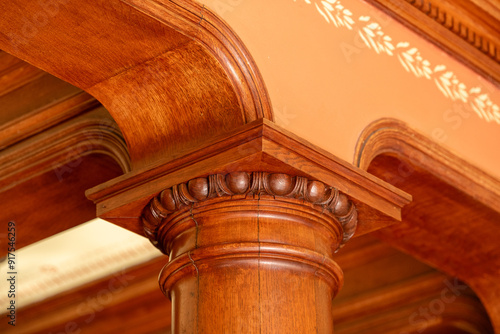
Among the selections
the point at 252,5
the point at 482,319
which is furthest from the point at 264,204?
the point at 482,319

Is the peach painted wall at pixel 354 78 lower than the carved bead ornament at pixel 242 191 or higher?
higher

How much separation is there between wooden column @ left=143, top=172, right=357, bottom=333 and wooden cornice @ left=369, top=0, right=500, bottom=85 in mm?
1377

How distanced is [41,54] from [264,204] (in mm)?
933

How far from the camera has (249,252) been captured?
2.51 meters

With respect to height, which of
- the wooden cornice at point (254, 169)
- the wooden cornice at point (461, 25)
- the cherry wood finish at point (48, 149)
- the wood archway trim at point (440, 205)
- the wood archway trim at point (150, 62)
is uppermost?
the wooden cornice at point (461, 25)

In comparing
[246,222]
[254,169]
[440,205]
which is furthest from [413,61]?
[246,222]

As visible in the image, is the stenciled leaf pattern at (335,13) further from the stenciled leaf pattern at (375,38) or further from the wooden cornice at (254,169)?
the wooden cornice at (254,169)

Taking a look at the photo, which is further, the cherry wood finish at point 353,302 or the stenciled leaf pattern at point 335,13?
the cherry wood finish at point 353,302

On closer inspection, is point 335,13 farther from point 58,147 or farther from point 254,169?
point 58,147

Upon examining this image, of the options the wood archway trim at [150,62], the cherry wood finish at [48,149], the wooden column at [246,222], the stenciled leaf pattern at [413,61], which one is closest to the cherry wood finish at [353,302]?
the stenciled leaf pattern at [413,61]

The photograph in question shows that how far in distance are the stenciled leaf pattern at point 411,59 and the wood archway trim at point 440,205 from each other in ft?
1.23

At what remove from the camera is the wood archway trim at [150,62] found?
8.08 feet

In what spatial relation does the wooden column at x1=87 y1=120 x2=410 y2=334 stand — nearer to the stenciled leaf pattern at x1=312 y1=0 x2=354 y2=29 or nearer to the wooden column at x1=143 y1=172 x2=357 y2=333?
the wooden column at x1=143 y1=172 x2=357 y2=333

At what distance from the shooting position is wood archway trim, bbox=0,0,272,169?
2.46 metres
